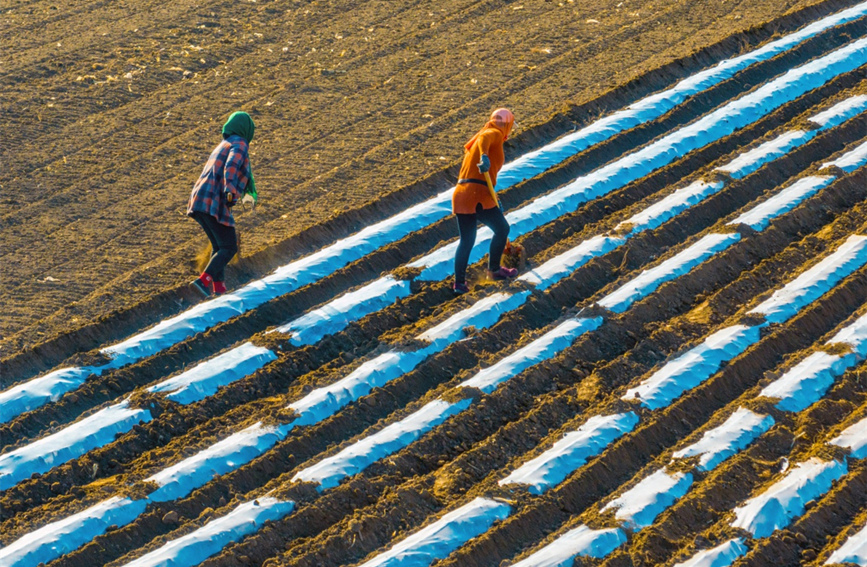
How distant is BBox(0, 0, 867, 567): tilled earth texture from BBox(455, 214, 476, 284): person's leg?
0.93 feet

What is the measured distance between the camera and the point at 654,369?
6055 millimetres

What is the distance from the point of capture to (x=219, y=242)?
22.1 feet

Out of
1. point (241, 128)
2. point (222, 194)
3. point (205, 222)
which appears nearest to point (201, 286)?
point (205, 222)

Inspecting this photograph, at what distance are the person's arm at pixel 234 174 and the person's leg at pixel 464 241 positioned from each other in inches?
62.6

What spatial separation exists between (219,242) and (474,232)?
1874mm

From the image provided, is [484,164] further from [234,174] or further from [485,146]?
[234,174]

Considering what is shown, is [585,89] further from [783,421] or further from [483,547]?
[483,547]

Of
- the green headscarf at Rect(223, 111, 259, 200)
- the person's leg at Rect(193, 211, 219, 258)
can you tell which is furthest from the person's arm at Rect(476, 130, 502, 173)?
the person's leg at Rect(193, 211, 219, 258)

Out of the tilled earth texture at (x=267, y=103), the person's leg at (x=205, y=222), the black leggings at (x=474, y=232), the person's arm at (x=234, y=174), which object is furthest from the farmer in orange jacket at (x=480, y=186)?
the person's leg at (x=205, y=222)

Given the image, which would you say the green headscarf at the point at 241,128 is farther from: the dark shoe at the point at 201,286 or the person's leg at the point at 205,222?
the dark shoe at the point at 201,286

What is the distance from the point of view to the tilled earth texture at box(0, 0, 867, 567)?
197 inches

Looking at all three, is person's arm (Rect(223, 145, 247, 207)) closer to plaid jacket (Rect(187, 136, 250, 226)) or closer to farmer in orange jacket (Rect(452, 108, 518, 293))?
plaid jacket (Rect(187, 136, 250, 226))

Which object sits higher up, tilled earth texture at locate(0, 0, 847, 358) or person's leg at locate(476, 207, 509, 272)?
tilled earth texture at locate(0, 0, 847, 358)

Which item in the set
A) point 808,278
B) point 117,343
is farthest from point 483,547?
point 808,278
